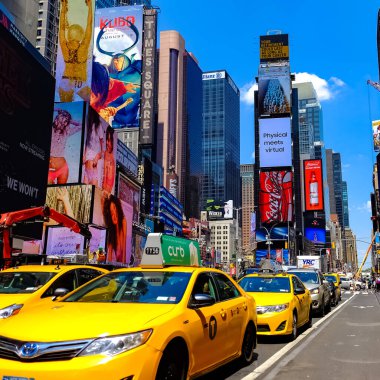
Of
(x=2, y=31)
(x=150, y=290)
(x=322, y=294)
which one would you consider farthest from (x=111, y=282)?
(x=2, y=31)

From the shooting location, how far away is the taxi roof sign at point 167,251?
711 centimetres

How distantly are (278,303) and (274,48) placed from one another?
5166 inches

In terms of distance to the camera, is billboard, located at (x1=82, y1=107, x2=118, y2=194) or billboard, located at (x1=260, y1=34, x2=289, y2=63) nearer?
billboard, located at (x1=82, y1=107, x2=118, y2=194)

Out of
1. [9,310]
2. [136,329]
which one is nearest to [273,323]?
[9,310]

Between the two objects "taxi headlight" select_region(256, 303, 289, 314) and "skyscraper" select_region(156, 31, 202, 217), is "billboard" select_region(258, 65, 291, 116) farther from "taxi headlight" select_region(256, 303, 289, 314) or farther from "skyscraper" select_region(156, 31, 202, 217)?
"taxi headlight" select_region(256, 303, 289, 314)

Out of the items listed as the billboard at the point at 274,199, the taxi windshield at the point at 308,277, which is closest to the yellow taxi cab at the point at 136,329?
the taxi windshield at the point at 308,277

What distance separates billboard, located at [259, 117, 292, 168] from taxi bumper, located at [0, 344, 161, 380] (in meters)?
112

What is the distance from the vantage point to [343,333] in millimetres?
11820

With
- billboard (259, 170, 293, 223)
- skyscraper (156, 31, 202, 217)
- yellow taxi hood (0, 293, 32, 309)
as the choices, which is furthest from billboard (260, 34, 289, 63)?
yellow taxi hood (0, 293, 32, 309)

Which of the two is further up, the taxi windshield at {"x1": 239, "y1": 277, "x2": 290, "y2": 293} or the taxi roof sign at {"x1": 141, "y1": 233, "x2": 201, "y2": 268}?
the taxi roof sign at {"x1": 141, "y1": 233, "x2": 201, "y2": 268}

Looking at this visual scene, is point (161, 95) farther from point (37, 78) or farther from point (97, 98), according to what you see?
point (37, 78)

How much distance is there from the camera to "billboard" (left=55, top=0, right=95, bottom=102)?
52.4m

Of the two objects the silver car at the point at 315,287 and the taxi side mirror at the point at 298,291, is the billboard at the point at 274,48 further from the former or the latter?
the taxi side mirror at the point at 298,291

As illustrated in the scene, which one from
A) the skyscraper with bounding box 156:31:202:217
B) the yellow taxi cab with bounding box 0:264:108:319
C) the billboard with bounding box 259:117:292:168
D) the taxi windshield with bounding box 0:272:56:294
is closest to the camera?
the yellow taxi cab with bounding box 0:264:108:319
